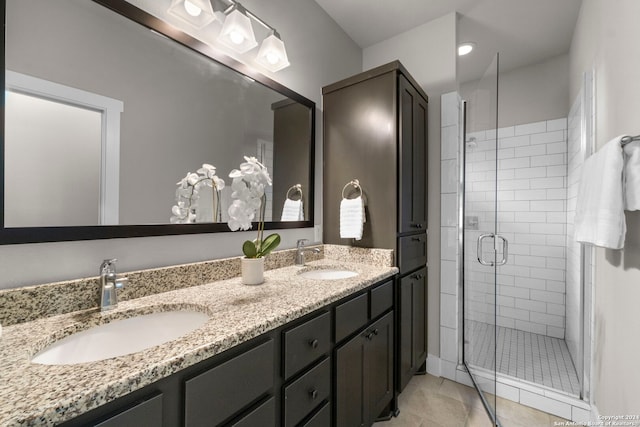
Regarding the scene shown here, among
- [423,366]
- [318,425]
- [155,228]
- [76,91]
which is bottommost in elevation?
[423,366]

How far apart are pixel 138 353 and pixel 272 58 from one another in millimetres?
1562

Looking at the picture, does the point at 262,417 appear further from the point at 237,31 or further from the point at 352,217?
the point at 237,31

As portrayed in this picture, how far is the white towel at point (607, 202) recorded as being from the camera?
1.06 m

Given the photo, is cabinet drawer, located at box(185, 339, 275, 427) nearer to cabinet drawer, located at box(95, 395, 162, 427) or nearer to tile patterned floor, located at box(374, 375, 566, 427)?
cabinet drawer, located at box(95, 395, 162, 427)

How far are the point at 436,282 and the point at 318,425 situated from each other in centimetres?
143

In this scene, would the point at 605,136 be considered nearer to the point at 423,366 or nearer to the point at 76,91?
the point at 423,366

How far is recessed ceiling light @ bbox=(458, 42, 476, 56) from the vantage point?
2.37 metres

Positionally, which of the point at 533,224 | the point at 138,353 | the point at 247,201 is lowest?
the point at 138,353

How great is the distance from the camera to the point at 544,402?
175cm

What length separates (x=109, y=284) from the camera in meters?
0.93

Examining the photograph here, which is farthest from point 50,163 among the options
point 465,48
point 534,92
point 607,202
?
point 534,92

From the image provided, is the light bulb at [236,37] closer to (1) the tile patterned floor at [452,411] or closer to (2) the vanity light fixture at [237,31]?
(2) the vanity light fixture at [237,31]

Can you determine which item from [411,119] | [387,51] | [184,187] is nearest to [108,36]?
[184,187]

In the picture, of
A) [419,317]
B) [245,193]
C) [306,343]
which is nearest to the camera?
[306,343]
